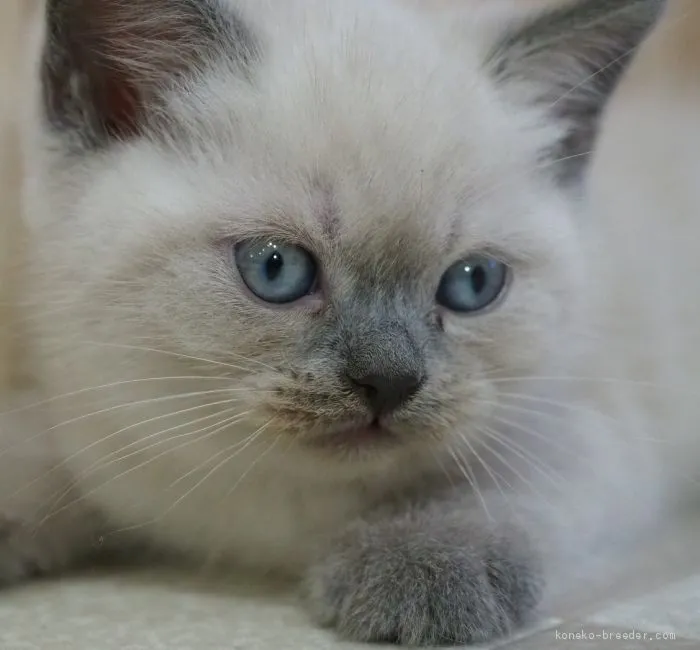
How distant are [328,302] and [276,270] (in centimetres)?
7

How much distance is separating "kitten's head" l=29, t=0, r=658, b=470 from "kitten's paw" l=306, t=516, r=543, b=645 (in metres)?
0.11

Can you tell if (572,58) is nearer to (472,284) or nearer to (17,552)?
(472,284)

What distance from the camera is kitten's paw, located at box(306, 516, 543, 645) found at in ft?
3.60

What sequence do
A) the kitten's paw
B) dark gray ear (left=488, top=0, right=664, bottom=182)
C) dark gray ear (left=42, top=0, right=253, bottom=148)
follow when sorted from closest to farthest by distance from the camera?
the kitten's paw → dark gray ear (left=42, top=0, right=253, bottom=148) → dark gray ear (left=488, top=0, right=664, bottom=182)

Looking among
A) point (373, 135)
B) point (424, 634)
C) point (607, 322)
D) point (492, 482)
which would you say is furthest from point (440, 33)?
point (424, 634)

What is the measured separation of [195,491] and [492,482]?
1.31 ft

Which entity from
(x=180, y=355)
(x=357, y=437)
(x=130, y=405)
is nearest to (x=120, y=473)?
(x=130, y=405)

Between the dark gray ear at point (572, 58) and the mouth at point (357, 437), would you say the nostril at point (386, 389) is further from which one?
the dark gray ear at point (572, 58)

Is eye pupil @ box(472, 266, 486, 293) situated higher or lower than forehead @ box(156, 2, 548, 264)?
lower

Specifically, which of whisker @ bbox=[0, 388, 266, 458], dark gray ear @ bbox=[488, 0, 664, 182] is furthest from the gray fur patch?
dark gray ear @ bbox=[488, 0, 664, 182]

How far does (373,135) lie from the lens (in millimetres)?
1185

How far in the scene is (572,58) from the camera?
1405 mm

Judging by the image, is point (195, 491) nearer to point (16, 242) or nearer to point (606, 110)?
point (16, 242)

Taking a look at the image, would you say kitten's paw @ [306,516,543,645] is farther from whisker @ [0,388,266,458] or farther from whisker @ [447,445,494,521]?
whisker @ [0,388,266,458]
